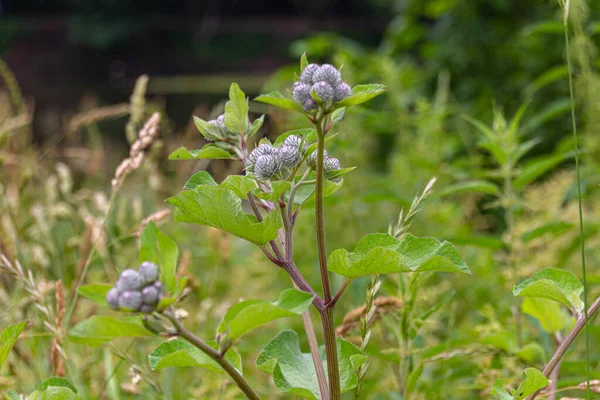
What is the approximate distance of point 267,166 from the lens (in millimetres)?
491

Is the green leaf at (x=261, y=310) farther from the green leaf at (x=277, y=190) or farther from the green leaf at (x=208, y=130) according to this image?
the green leaf at (x=208, y=130)

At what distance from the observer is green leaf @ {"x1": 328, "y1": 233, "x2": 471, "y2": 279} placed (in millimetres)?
466

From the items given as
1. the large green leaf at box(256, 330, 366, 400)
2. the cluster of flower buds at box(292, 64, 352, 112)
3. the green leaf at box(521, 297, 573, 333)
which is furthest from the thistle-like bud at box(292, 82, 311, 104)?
the green leaf at box(521, 297, 573, 333)

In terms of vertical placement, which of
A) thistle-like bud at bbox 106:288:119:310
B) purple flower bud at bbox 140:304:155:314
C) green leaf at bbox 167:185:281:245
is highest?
green leaf at bbox 167:185:281:245

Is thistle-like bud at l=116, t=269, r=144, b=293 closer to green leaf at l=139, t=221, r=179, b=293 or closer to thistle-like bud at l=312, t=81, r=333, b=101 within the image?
green leaf at l=139, t=221, r=179, b=293

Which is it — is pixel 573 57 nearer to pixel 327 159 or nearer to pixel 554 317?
pixel 554 317

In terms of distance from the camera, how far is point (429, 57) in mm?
3262

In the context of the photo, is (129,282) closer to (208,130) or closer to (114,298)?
(114,298)

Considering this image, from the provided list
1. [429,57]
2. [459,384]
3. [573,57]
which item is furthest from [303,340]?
[429,57]

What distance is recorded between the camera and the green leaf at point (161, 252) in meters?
0.45

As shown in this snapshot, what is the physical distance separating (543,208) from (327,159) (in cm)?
118

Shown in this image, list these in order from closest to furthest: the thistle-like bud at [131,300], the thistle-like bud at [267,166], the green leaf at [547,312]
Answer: the thistle-like bud at [131,300] → the thistle-like bud at [267,166] → the green leaf at [547,312]

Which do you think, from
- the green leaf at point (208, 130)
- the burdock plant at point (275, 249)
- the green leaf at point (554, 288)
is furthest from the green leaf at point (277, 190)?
the green leaf at point (554, 288)

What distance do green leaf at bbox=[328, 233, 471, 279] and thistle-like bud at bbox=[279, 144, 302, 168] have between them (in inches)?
3.1
